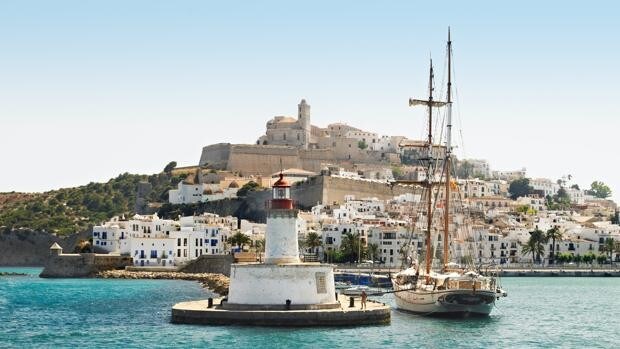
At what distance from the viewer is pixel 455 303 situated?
41312 millimetres

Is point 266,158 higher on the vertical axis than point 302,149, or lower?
lower

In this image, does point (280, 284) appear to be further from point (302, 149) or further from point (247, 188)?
point (302, 149)

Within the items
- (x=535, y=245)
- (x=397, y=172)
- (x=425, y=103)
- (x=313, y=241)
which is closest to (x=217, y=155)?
(x=397, y=172)

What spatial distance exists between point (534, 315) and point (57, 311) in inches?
837

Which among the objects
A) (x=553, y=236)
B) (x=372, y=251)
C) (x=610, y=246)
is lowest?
(x=372, y=251)

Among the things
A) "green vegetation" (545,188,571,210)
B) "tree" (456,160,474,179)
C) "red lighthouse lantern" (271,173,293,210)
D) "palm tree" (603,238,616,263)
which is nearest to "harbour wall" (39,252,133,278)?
"palm tree" (603,238,616,263)

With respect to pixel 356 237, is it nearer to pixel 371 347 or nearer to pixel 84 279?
pixel 84 279

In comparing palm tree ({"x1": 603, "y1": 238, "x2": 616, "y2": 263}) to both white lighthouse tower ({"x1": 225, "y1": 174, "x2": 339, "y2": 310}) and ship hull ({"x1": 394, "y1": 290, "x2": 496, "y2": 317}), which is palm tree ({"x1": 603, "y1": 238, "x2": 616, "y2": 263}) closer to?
ship hull ({"x1": 394, "y1": 290, "x2": 496, "y2": 317})

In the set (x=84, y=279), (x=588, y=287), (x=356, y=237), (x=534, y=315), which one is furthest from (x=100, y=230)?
(x=534, y=315)

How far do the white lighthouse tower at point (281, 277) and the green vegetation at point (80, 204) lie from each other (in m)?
85.8

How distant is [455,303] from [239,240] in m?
43.8

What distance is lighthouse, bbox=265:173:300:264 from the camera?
112ft

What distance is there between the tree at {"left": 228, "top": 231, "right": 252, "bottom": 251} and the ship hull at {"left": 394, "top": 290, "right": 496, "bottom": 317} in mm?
41779

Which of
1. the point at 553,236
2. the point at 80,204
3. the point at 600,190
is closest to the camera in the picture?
the point at 553,236
